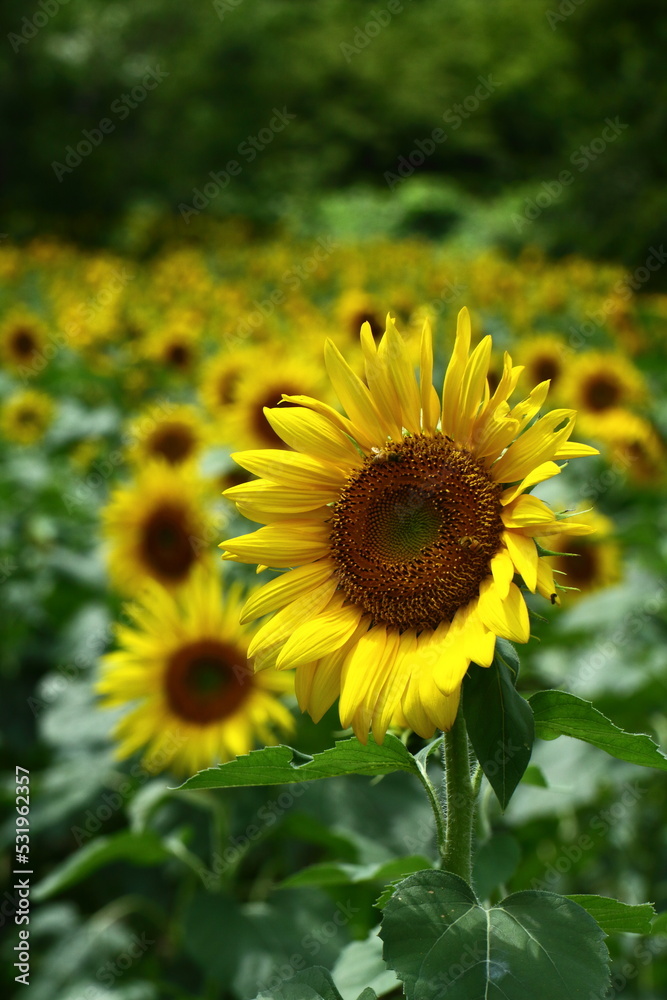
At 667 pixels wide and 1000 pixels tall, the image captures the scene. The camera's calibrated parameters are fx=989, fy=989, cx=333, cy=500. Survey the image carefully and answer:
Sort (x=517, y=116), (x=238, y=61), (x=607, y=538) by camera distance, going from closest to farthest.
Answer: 1. (x=607, y=538)
2. (x=238, y=61)
3. (x=517, y=116)

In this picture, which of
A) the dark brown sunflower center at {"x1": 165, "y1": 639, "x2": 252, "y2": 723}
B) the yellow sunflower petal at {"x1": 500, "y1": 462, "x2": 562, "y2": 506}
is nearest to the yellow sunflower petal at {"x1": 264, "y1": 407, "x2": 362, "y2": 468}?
the yellow sunflower petal at {"x1": 500, "y1": 462, "x2": 562, "y2": 506}

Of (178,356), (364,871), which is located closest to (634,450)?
(178,356)

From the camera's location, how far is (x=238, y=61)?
62.8 feet

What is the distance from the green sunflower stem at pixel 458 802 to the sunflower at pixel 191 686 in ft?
4.21

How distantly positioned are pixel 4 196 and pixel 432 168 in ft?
43.1

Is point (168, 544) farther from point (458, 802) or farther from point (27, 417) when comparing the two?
point (458, 802)

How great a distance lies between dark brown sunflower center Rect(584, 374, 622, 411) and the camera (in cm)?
431

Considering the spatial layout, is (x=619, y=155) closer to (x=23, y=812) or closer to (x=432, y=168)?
(x=432, y=168)

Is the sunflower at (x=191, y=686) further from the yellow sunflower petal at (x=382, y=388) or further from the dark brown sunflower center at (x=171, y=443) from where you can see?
the yellow sunflower petal at (x=382, y=388)

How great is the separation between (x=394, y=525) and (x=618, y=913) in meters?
0.52

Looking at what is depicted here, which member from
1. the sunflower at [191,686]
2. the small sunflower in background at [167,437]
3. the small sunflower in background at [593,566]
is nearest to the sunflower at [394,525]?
the sunflower at [191,686]

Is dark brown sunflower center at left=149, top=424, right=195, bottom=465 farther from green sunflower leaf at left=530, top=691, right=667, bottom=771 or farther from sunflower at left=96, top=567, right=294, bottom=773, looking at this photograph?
green sunflower leaf at left=530, top=691, right=667, bottom=771

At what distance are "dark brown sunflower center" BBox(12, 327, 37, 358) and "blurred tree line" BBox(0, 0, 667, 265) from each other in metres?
8.12

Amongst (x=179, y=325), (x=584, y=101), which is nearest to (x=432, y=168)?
(x=584, y=101)
